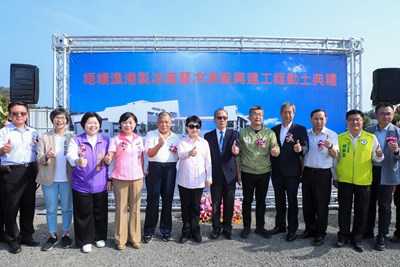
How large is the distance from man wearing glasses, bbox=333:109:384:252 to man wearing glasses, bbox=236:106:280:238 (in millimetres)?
842

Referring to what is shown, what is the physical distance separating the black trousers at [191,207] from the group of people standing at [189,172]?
0.04 ft

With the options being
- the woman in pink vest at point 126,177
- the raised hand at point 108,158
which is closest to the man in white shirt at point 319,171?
the woman in pink vest at point 126,177

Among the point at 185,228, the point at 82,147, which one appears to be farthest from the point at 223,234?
the point at 82,147

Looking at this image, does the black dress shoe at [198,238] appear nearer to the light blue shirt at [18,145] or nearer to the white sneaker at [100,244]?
the white sneaker at [100,244]

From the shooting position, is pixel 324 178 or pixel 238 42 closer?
pixel 324 178

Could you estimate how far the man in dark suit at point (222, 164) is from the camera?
3.82 meters

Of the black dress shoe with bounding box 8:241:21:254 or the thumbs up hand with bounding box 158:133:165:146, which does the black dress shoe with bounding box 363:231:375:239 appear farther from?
the black dress shoe with bounding box 8:241:21:254

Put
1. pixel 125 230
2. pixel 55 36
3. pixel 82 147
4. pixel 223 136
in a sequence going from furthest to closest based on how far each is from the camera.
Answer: pixel 55 36 → pixel 223 136 → pixel 125 230 → pixel 82 147

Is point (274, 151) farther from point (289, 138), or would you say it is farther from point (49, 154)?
point (49, 154)

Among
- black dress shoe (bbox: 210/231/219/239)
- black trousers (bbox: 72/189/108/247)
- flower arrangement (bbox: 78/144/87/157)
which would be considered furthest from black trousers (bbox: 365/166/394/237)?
flower arrangement (bbox: 78/144/87/157)

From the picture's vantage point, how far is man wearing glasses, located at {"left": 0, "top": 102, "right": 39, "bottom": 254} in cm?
351

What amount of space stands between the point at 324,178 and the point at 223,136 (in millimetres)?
1384

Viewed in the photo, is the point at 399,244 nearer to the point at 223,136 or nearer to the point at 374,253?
the point at 374,253

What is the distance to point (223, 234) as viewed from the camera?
159 inches
